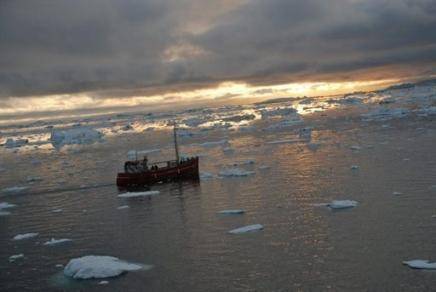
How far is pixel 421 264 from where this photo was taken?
725 inches

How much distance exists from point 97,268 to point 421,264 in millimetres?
11754

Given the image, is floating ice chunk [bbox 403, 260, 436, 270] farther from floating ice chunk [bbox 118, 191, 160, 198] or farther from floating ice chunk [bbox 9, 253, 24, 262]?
floating ice chunk [bbox 118, 191, 160, 198]

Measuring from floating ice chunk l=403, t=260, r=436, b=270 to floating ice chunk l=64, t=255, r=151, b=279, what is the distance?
9.83 metres

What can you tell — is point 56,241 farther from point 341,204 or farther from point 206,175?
point 206,175

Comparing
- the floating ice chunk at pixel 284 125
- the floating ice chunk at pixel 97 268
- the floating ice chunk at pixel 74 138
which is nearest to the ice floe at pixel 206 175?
the floating ice chunk at pixel 97 268

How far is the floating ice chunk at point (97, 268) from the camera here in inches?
772

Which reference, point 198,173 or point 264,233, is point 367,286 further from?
point 198,173

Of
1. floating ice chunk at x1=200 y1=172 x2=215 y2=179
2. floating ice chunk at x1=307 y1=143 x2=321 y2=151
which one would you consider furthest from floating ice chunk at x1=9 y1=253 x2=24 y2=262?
floating ice chunk at x1=307 y1=143 x2=321 y2=151

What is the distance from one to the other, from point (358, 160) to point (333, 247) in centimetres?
2282

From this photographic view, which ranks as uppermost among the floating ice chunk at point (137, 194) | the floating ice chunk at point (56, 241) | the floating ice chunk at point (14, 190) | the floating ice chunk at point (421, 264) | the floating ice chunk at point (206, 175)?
the floating ice chunk at point (14, 190)

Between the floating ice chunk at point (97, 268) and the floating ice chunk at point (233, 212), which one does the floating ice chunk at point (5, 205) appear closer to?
the floating ice chunk at point (233, 212)

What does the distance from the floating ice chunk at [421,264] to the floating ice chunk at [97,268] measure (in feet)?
32.3

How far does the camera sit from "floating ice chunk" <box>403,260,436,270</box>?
18.1 m

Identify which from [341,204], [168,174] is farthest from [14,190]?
[341,204]
